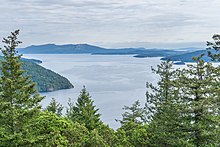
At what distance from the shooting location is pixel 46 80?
110 m

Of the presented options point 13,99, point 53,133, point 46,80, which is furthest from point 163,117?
point 46,80

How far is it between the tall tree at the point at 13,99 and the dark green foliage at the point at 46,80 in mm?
88362

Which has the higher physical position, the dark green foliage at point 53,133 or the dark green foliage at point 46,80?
the dark green foliage at point 53,133

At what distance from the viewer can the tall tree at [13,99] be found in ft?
35.7

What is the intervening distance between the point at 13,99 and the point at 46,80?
100698 millimetres

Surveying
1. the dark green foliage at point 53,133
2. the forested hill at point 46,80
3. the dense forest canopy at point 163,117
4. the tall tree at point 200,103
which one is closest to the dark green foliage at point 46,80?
the forested hill at point 46,80

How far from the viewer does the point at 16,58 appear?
436 inches

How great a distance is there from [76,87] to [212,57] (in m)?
88.7

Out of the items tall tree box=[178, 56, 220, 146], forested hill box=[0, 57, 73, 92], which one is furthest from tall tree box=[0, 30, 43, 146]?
forested hill box=[0, 57, 73, 92]

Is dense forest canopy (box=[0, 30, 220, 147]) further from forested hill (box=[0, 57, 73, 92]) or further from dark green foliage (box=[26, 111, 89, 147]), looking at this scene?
forested hill (box=[0, 57, 73, 92])

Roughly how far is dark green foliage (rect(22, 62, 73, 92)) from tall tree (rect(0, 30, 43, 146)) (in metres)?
88.4

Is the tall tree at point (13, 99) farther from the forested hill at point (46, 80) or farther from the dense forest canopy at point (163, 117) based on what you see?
the forested hill at point (46, 80)

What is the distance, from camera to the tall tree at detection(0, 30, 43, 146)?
35.7 ft

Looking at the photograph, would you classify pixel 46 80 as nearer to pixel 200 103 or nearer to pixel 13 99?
pixel 13 99
